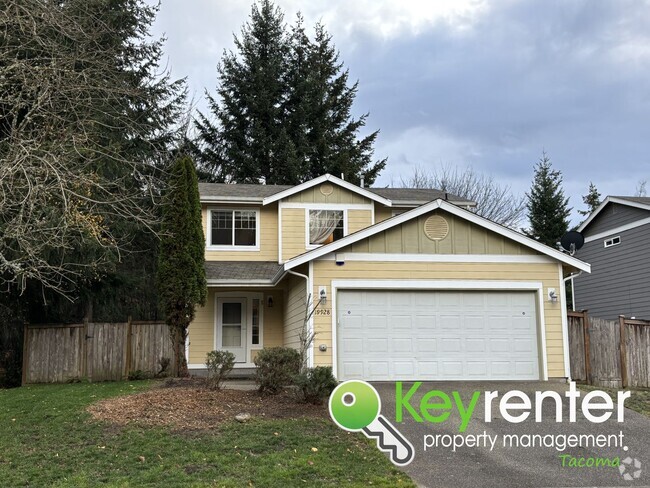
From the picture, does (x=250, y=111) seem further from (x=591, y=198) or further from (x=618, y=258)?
(x=591, y=198)

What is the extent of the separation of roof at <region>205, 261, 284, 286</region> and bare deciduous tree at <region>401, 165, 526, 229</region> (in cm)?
1982

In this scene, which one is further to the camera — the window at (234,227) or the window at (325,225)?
the window at (325,225)

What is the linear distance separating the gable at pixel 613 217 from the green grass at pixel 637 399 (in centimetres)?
825

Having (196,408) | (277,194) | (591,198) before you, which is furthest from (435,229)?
(591,198)

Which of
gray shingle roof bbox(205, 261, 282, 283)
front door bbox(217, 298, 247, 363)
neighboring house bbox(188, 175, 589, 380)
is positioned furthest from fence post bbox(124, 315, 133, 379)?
neighboring house bbox(188, 175, 589, 380)

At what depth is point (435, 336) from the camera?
40.6 ft

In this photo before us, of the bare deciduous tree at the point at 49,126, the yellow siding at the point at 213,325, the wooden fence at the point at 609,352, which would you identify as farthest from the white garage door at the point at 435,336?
the bare deciduous tree at the point at 49,126

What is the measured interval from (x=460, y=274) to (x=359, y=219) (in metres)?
5.11

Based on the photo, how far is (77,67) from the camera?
37.8ft

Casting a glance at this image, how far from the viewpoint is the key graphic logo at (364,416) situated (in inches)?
294

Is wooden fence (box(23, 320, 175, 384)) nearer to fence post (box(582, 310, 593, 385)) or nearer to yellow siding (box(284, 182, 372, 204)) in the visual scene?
yellow siding (box(284, 182, 372, 204))

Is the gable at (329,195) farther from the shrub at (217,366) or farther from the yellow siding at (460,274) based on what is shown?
Result: the shrub at (217,366)

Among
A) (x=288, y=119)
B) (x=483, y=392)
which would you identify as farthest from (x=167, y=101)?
(x=483, y=392)

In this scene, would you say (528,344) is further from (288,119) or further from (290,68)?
(290,68)
